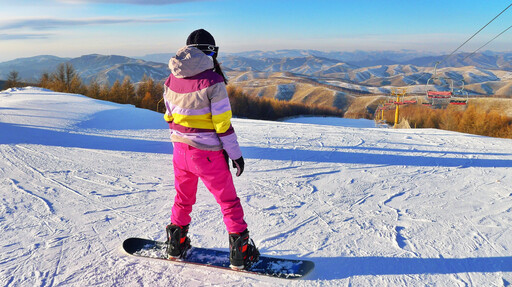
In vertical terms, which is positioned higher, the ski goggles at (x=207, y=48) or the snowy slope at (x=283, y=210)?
the ski goggles at (x=207, y=48)

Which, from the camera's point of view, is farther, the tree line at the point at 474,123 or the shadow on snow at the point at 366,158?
the tree line at the point at 474,123

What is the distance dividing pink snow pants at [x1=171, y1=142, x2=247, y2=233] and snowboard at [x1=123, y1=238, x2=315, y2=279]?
299 millimetres

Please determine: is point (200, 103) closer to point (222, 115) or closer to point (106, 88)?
point (222, 115)

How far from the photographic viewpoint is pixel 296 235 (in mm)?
3076

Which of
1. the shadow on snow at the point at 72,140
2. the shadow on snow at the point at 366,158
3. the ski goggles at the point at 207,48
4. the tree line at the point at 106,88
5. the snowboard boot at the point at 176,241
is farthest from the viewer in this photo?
the tree line at the point at 106,88

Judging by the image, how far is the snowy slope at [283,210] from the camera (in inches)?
96.8

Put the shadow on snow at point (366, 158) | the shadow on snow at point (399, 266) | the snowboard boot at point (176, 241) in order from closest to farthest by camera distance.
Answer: the shadow on snow at point (399, 266), the snowboard boot at point (176, 241), the shadow on snow at point (366, 158)

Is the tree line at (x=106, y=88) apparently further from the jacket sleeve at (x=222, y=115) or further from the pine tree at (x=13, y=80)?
the jacket sleeve at (x=222, y=115)

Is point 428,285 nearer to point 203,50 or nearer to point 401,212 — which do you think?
point 401,212

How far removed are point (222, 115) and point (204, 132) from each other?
0.65 feet

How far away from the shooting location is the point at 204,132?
235 cm

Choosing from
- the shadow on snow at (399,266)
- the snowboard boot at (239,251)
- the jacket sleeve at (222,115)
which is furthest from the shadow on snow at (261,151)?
the jacket sleeve at (222,115)

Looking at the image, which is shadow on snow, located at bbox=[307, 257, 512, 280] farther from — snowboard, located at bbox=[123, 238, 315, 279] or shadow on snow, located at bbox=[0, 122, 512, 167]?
shadow on snow, located at bbox=[0, 122, 512, 167]

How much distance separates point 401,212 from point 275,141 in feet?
12.9
